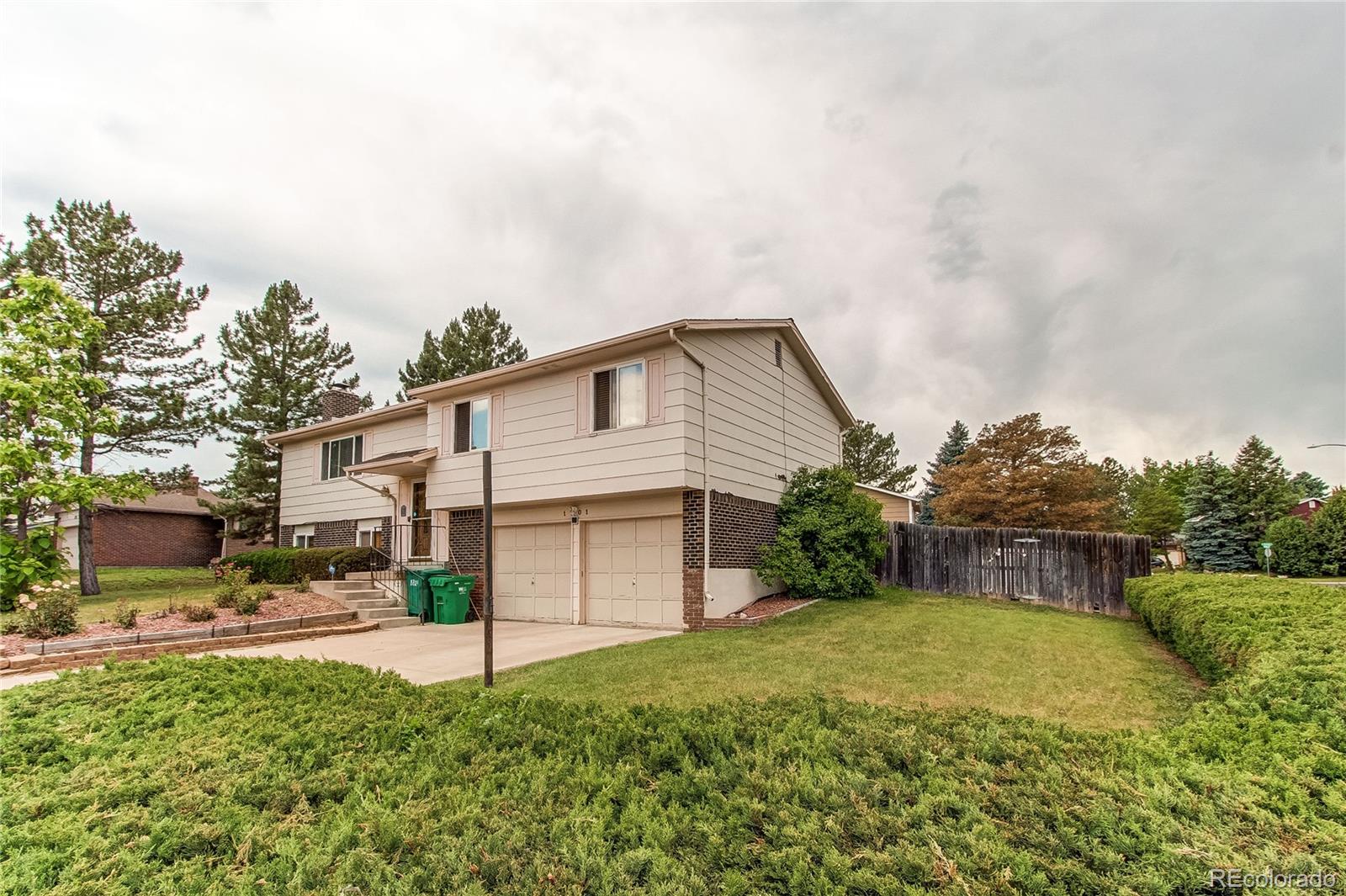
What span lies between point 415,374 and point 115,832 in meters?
29.4

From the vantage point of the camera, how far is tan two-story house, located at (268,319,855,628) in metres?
11.8

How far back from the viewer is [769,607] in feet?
41.9

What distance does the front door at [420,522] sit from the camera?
17109 mm

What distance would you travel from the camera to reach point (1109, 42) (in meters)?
8.05

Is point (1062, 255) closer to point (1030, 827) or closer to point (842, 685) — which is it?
point (842, 685)

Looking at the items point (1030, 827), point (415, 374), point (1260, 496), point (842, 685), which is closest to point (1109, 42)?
point (842, 685)

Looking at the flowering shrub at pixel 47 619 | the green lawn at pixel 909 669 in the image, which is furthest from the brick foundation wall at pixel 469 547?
the flowering shrub at pixel 47 619

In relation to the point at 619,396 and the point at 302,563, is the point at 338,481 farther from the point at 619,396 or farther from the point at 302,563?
the point at 619,396

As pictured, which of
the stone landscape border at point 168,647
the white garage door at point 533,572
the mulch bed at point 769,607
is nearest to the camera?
the stone landscape border at point 168,647

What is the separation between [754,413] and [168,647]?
10.9 meters

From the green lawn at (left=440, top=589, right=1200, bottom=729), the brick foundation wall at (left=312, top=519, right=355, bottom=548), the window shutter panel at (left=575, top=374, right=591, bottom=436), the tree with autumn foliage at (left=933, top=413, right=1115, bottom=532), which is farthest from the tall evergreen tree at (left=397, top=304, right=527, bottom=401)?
the green lawn at (left=440, top=589, right=1200, bottom=729)

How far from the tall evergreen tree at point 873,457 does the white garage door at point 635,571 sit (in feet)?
92.4

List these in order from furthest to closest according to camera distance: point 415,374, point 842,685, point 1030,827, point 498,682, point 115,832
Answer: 1. point 415,374
2. point 498,682
3. point 842,685
4. point 115,832
5. point 1030,827

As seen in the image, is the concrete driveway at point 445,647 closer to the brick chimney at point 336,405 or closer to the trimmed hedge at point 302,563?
the trimmed hedge at point 302,563
